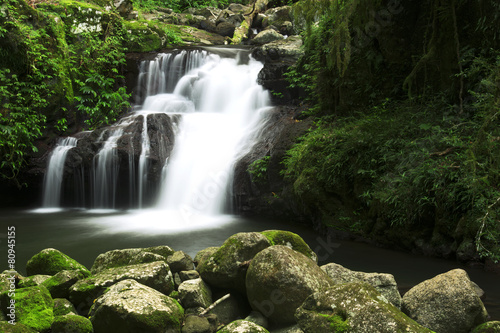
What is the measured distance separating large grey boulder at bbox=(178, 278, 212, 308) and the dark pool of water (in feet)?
7.94

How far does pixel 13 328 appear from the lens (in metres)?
2.72

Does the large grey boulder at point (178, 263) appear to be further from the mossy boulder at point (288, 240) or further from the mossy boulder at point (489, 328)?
the mossy boulder at point (489, 328)

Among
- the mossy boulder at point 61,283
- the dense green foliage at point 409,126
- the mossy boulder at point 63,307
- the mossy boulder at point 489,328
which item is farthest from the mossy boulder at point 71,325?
the dense green foliage at point 409,126

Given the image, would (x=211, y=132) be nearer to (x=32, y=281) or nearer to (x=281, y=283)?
(x=32, y=281)

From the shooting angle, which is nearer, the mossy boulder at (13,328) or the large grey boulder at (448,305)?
the mossy boulder at (13,328)

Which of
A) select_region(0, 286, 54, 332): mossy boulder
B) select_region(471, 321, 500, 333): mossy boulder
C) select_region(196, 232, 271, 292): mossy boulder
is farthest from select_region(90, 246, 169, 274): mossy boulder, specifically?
select_region(471, 321, 500, 333): mossy boulder

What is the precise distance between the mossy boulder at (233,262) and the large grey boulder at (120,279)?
0.38 metres

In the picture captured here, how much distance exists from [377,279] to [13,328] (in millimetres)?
3117

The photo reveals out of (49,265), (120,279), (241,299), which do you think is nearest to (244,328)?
(241,299)

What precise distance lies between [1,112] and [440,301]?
10.6m

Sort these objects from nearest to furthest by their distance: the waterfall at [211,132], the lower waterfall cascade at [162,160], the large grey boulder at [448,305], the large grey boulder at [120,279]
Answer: the large grey boulder at [448,305]
the large grey boulder at [120,279]
the waterfall at [211,132]
the lower waterfall cascade at [162,160]

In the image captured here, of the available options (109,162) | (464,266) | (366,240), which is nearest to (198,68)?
(109,162)

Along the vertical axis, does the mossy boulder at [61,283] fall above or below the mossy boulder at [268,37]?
below

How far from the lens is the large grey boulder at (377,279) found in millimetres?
3332
